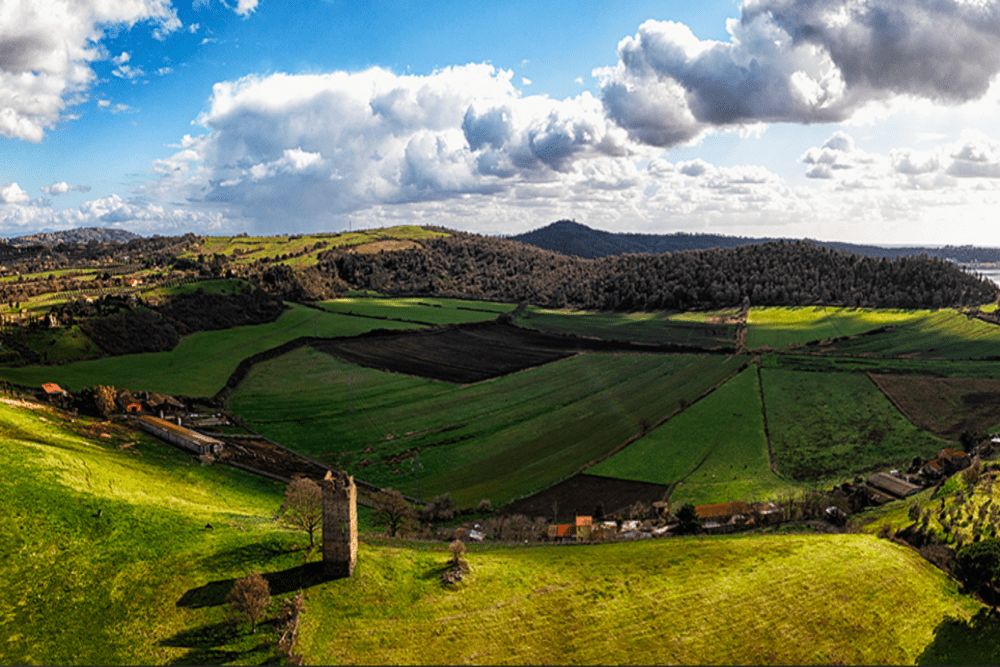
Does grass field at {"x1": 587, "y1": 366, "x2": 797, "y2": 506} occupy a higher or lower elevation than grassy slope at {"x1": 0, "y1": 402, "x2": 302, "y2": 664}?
lower

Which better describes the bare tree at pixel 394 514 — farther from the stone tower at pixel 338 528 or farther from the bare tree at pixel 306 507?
the stone tower at pixel 338 528

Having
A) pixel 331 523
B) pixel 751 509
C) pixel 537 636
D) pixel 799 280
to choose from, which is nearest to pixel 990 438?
pixel 751 509

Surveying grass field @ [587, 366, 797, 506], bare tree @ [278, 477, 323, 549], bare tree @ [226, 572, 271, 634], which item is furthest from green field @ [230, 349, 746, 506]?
bare tree @ [226, 572, 271, 634]

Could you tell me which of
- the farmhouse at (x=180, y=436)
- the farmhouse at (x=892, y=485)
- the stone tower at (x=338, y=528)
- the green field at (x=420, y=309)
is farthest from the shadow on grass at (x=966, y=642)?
the green field at (x=420, y=309)

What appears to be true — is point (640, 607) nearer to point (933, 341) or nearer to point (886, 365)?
point (886, 365)

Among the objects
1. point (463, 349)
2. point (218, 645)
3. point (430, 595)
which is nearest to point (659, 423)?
point (430, 595)

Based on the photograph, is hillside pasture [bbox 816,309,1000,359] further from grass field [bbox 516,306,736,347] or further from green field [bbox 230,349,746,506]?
green field [bbox 230,349,746,506]
